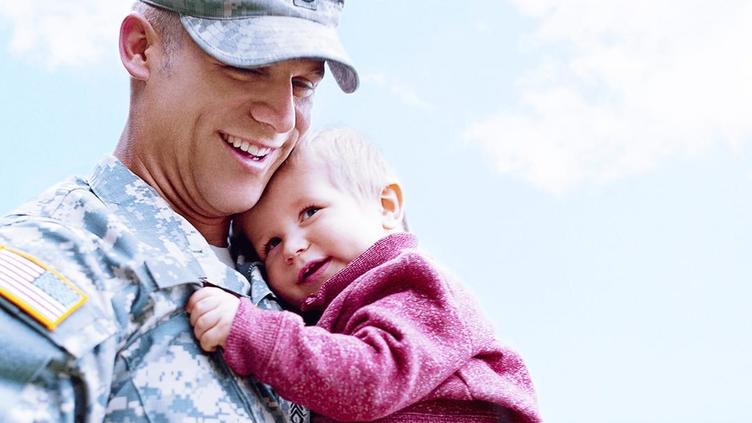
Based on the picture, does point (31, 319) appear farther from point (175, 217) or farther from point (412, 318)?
point (412, 318)

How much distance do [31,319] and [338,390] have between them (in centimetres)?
71

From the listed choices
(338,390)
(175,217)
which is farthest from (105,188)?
(338,390)

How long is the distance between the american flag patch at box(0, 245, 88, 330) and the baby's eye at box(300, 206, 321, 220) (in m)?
0.83

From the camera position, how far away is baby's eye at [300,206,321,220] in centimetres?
260

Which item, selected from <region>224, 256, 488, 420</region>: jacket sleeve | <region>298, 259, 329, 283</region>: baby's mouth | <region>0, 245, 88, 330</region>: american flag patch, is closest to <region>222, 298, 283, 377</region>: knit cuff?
<region>224, 256, 488, 420</region>: jacket sleeve

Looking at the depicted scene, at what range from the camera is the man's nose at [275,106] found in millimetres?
2541

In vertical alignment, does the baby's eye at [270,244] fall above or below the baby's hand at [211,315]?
above

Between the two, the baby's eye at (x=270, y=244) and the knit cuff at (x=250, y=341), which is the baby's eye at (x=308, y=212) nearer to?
the baby's eye at (x=270, y=244)

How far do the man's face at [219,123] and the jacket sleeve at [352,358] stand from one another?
0.63 meters

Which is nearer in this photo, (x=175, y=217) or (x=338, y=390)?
(x=338, y=390)

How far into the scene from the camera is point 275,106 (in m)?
2.56

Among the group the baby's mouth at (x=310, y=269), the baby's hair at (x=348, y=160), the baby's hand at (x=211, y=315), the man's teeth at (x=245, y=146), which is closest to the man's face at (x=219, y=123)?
the man's teeth at (x=245, y=146)

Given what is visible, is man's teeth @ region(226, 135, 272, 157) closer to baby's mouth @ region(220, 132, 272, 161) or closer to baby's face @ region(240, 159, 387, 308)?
baby's mouth @ region(220, 132, 272, 161)

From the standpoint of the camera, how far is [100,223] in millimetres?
2152
